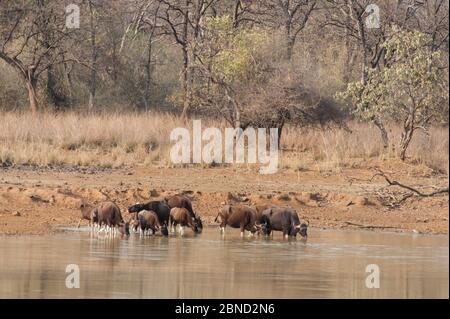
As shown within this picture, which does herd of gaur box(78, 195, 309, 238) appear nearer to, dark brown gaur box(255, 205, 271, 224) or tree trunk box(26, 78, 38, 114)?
dark brown gaur box(255, 205, 271, 224)

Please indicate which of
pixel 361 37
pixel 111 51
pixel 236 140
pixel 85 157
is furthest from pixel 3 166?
pixel 111 51

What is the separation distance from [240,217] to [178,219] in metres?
1.06

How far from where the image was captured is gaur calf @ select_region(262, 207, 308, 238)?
1842cm

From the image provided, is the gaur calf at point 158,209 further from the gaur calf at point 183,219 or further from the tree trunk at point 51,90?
the tree trunk at point 51,90

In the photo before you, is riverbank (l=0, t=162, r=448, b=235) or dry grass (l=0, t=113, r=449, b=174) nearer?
riverbank (l=0, t=162, r=448, b=235)

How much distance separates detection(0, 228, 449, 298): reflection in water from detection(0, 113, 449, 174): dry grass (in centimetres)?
754

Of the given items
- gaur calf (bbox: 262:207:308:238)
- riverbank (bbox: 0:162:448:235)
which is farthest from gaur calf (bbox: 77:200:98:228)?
gaur calf (bbox: 262:207:308:238)

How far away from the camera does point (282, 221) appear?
730 inches

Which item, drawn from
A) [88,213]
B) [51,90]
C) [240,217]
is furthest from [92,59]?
[240,217]

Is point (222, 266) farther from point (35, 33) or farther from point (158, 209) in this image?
point (35, 33)

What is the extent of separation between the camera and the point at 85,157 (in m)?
26.0

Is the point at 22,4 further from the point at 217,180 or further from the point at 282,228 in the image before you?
the point at 282,228
